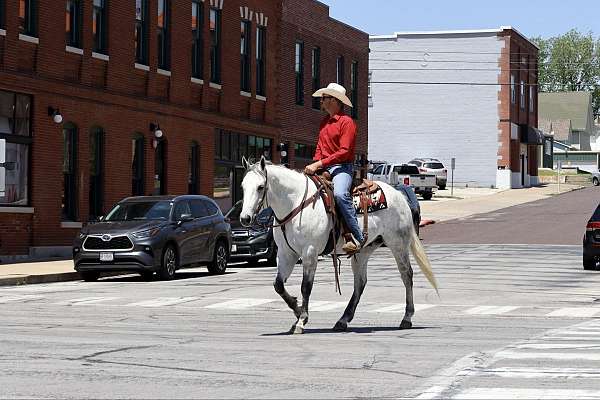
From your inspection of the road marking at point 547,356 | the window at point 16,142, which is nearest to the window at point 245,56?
the window at point 16,142

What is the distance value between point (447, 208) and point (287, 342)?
50360 millimetres

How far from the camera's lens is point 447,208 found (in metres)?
63.1

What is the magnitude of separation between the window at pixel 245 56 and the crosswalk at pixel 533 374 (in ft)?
109

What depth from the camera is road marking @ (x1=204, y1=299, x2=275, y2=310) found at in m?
19.1

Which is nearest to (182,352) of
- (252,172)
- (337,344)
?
(337,344)

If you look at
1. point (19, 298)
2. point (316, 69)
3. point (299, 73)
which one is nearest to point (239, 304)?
point (19, 298)

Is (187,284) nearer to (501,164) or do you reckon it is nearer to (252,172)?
(252,172)

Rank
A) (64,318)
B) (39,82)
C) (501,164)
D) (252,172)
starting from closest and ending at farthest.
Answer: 1. (252,172)
2. (64,318)
3. (39,82)
4. (501,164)

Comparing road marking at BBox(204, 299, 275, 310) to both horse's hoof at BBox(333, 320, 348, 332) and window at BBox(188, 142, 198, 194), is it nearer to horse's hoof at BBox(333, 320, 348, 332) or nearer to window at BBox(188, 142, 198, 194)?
horse's hoof at BBox(333, 320, 348, 332)

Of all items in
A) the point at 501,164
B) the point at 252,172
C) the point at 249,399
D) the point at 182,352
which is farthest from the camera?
the point at 501,164

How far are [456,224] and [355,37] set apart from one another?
1162 centimetres

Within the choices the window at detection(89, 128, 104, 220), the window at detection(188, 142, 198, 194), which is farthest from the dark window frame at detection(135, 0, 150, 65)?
the window at detection(188, 142, 198, 194)

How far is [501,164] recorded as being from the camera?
81875 millimetres

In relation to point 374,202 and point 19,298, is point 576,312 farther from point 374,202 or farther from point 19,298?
point 19,298
